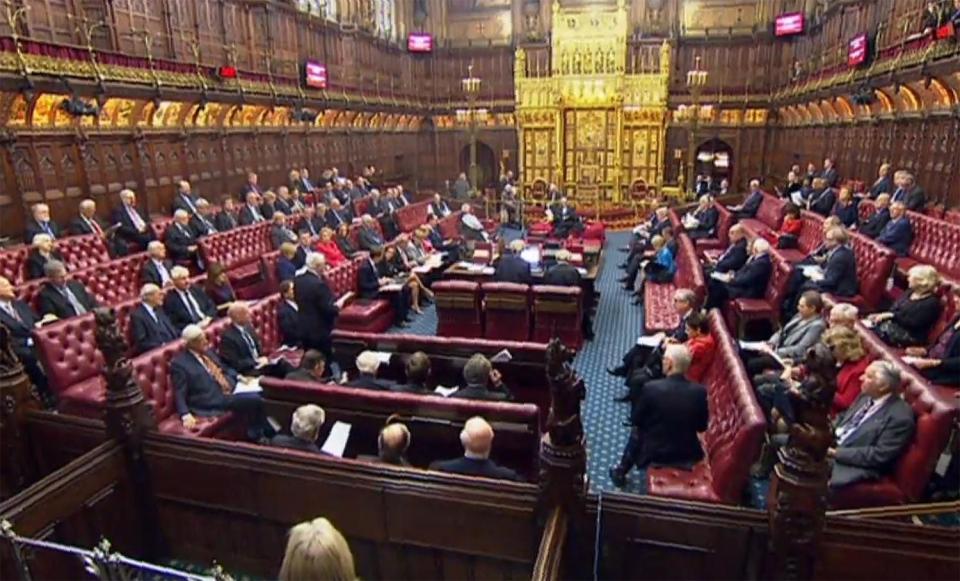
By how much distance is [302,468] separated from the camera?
9.92ft

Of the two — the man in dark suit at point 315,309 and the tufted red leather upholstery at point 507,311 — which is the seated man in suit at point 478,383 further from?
the tufted red leather upholstery at point 507,311

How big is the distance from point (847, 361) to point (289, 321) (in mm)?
4956

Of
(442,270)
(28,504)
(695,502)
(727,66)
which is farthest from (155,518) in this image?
(727,66)

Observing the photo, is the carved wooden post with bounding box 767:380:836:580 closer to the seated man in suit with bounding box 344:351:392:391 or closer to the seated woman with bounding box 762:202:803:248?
the seated man in suit with bounding box 344:351:392:391

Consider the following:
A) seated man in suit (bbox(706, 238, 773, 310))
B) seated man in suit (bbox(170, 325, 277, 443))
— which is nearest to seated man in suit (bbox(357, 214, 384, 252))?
seated man in suit (bbox(170, 325, 277, 443))

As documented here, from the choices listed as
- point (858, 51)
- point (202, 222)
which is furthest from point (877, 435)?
point (858, 51)

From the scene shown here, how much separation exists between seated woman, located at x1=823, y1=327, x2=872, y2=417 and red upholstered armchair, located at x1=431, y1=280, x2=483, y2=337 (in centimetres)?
420

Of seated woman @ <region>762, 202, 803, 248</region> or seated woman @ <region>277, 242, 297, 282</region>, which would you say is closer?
seated woman @ <region>277, 242, 297, 282</region>

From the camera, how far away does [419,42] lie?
823 inches

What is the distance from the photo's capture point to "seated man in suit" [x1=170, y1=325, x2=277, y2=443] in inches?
175

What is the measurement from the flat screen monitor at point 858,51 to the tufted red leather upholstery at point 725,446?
10.8m

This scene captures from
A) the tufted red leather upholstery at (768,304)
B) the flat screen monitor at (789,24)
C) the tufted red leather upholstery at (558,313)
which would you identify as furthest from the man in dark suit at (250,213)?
the flat screen monitor at (789,24)

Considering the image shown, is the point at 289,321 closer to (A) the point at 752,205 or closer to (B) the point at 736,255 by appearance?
(B) the point at 736,255

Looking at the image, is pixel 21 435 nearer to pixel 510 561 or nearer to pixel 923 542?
pixel 510 561
